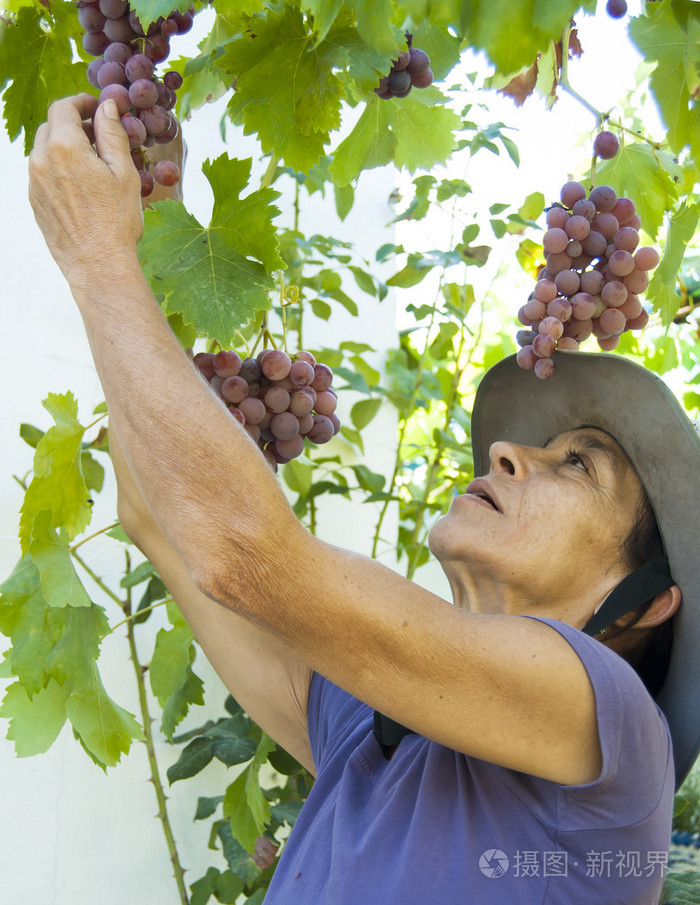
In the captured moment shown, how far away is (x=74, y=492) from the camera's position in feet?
Answer: 3.77

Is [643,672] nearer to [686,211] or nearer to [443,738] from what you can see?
[443,738]

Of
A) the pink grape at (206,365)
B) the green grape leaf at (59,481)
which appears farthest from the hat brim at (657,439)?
the green grape leaf at (59,481)

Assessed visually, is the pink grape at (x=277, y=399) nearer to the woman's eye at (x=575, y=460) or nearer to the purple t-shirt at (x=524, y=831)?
the purple t-shirt at (x=524, y=831)

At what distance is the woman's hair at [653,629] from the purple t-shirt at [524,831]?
0.21 m

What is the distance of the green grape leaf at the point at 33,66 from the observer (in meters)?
1.00

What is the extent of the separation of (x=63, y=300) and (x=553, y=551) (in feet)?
4.22

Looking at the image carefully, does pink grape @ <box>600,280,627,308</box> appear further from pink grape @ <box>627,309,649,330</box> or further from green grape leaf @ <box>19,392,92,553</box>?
green grape leaf @ <box>19,392,92,553</box>

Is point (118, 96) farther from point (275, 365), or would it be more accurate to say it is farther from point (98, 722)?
point (98, 722)

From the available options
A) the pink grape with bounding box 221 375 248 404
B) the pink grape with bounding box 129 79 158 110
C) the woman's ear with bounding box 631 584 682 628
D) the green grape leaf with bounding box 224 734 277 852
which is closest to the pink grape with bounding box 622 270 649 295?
the woman's ear with bounding box 631 584 682 628

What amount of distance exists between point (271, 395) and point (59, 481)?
313 millimetres

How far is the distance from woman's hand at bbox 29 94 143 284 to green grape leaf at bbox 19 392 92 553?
32 centimetres

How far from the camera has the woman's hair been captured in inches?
48.3

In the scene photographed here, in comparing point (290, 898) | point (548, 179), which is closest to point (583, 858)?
point (290, 898)

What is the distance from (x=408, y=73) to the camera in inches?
39.3
